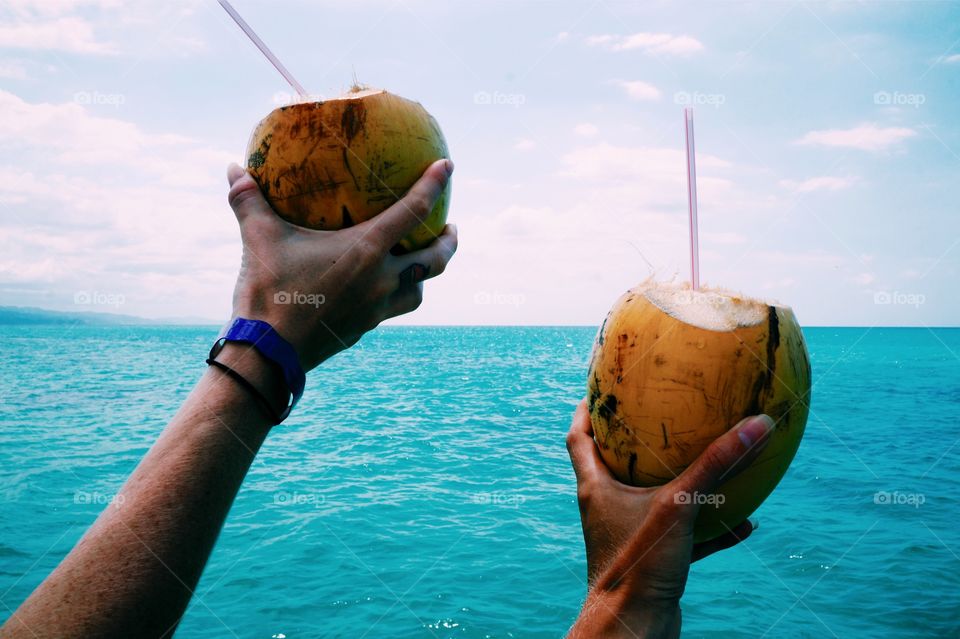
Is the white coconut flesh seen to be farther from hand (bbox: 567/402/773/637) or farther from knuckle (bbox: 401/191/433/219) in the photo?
knuckle (bbox: 401/191/433/219)

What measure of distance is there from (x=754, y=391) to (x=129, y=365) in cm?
4422

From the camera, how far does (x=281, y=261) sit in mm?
1443

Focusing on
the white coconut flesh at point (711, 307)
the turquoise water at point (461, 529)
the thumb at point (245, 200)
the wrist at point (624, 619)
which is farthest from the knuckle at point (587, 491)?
the turquoise water at point (461, 529)

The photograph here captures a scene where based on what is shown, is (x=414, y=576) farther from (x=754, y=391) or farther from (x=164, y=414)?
(x=164, y=414)

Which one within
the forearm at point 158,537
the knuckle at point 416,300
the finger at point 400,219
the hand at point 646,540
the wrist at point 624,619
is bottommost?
the wrist at point 624,619

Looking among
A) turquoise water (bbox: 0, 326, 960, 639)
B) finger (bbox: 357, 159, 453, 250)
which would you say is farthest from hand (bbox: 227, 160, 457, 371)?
turquoise water (bbox: 0, 326, 960, 639)

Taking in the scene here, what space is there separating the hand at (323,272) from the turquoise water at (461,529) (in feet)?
19.7

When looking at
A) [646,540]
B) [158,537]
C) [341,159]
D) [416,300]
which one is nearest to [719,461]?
[646,540]

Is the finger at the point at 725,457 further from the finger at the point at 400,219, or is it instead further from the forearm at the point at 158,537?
the forearm at the point at 158,537

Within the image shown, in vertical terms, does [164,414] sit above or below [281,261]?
below

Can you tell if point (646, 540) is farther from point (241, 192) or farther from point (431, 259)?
point (241, 192)

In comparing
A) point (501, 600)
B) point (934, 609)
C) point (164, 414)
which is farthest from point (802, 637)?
point (164, 414)

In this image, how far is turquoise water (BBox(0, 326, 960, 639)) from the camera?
713cm

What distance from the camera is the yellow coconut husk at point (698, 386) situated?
65.3 inches
